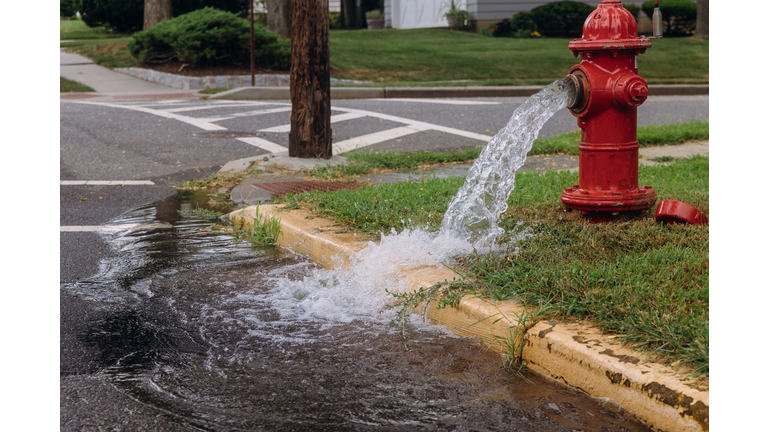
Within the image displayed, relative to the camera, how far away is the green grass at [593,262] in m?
2.53

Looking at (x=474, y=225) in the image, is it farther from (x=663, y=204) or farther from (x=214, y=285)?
(x=214, y=285)

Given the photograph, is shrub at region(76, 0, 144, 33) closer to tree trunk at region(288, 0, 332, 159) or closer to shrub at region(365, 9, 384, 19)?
shrub at region(365, 9, 384, 19)

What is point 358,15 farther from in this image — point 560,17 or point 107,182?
point 107,182

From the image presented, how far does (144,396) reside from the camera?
250 cm

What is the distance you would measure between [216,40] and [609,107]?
1535 cm

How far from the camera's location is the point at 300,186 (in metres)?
6.22

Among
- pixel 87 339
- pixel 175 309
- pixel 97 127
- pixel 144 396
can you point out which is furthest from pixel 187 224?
pixel 97 127

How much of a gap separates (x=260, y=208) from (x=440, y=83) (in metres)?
11.9

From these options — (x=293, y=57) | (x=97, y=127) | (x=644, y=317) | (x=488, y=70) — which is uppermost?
(x=488, y=70)

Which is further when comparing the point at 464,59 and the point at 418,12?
the point at 418,12

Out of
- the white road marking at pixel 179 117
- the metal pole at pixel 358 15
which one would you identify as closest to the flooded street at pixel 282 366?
the white road marking at pixel 179 117

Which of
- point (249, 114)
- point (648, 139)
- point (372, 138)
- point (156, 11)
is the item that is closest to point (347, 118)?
point (372, 138)

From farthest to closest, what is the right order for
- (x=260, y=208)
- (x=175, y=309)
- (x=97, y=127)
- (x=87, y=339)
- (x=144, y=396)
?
(x=97, y=127) < (x=260, y=208) < (x=175, y=309) < (x=87, y=339) < (x=144, y=396)

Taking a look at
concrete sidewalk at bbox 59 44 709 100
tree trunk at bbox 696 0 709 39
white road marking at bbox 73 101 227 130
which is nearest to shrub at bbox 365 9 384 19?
tree trunk at bbox 696 0 709 39
